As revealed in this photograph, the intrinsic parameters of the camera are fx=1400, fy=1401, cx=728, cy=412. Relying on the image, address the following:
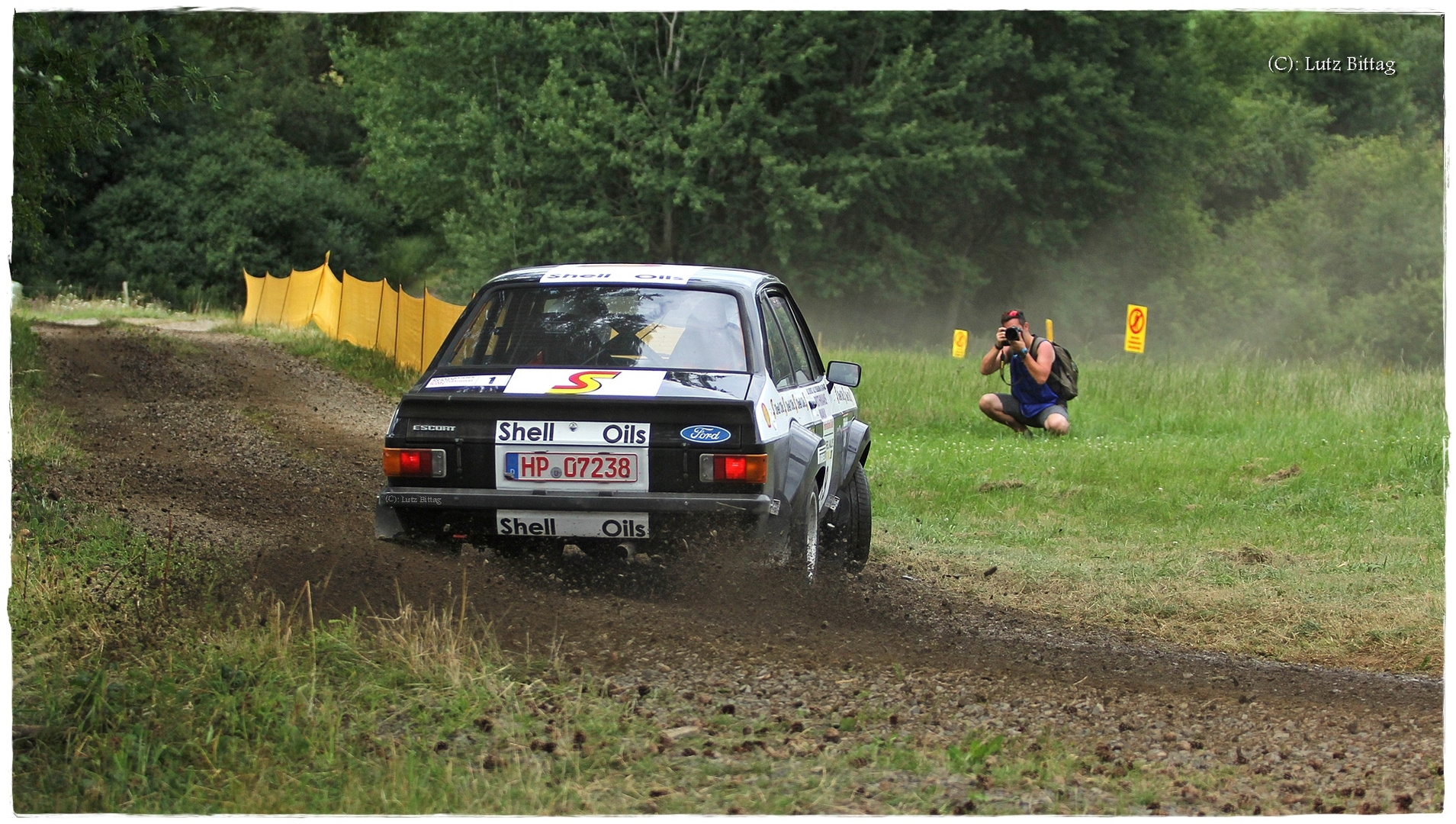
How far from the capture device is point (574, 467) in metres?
6.03

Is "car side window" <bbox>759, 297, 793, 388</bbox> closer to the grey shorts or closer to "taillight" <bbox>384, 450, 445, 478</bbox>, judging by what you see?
"taillight" <bbox>384, 450, 445, 478</bbox>

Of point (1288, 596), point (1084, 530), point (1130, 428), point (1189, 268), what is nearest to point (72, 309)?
point (1130, 428)

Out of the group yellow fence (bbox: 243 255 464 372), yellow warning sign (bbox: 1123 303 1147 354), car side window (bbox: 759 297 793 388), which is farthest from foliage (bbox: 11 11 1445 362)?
car side window (bbox: 759 297 793 388)

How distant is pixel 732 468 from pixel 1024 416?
31.5 ft

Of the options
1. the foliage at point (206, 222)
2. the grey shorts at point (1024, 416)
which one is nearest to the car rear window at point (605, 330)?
the grey shorts at point (1024, 416)

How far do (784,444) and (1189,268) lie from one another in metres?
46.1

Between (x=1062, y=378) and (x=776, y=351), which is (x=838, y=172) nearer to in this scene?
(x=1062, y=378)

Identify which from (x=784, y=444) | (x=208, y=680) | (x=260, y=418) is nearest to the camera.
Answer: (x=208, y=680)

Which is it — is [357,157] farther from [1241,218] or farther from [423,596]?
[423,596]

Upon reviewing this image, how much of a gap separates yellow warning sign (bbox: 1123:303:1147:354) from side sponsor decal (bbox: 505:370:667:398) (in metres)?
14.5

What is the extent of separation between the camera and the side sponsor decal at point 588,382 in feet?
20.0

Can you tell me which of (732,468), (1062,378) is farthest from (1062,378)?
(732,468)

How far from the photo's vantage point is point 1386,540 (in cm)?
978

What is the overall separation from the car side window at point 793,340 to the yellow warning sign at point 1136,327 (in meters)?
12.6
